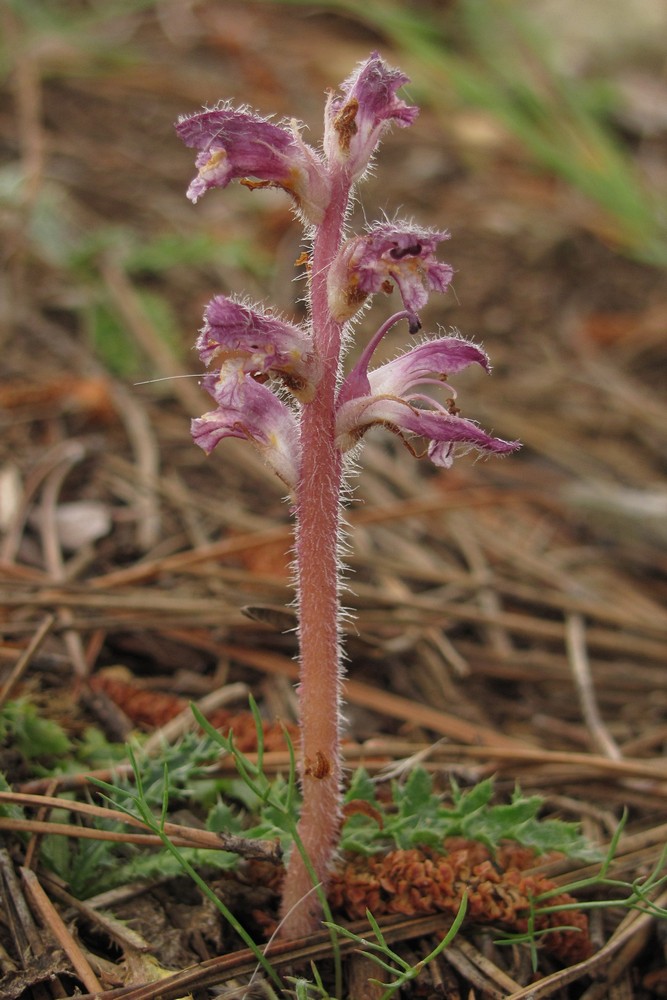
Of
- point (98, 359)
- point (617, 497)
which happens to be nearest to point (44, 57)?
point (98, 359)

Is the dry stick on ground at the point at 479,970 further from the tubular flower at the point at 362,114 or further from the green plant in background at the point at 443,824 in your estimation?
the tubular flower at the point at 362,114

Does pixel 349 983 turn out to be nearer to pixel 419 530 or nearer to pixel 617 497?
pixel 419 530

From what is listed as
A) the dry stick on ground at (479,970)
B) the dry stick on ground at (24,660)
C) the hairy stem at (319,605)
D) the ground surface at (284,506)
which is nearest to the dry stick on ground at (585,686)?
the ground surface at (284,506)

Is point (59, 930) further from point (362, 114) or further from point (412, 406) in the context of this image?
point (362, 114)

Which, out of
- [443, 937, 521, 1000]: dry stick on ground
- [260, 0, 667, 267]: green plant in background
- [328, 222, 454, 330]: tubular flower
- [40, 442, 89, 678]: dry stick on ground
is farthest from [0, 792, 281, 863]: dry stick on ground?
[260, 0, 667, 267]: green plant in background

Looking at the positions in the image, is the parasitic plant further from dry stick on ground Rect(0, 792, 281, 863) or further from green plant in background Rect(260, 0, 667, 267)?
green plant in background Rect(260, 0, 667, 267)

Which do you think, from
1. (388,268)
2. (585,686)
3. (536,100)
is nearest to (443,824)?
(585,686)
